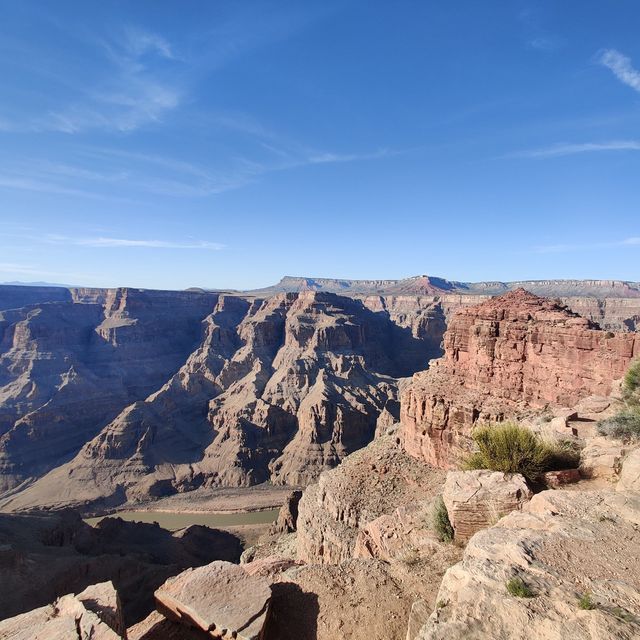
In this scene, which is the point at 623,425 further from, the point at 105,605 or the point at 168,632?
the point at 105,605

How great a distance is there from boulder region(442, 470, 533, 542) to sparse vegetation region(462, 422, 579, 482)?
101 cm

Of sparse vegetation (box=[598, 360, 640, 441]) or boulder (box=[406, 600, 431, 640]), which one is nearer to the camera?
boulder (box=[406, 600, 431, 640])

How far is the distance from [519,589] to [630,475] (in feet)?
20.2

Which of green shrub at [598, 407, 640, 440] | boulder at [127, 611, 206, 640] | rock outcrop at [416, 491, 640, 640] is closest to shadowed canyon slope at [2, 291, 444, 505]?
green shrub at [598, 407, 640, 440]

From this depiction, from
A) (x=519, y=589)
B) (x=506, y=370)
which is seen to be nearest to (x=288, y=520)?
(x=506, y=370)

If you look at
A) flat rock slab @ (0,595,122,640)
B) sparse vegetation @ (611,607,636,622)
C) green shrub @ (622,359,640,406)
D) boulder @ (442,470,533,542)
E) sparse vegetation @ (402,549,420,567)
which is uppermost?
green shrub @ (622,359,640,406)

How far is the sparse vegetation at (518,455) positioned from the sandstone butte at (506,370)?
40.4ft

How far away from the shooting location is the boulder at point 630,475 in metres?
10.0

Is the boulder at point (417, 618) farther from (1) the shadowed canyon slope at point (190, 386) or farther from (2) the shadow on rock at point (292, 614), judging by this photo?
(1) the shadowed canyon slope at point (190, 386)

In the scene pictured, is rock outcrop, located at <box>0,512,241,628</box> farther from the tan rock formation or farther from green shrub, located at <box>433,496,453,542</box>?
green shrub, located at <box>433,496,453,542</box>

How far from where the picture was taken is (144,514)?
56.1 m

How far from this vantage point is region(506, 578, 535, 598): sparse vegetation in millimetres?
6207

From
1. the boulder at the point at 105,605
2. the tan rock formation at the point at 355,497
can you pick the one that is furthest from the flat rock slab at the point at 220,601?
the tan rock formation at the point at 355,497

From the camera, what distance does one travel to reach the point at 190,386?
90.6 metres
